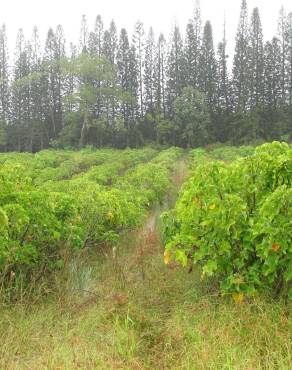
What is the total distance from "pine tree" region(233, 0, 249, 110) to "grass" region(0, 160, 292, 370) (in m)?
39.8

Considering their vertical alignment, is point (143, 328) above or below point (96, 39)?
below

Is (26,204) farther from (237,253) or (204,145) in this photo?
(204,145)

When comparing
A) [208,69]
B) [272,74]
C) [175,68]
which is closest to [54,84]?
[175,68]

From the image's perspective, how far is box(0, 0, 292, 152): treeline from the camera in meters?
39.5

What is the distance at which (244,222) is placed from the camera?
414 cm

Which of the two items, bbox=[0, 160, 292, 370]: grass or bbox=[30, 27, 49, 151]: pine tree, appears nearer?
bbox=[0, 160, 292, 370]: grass

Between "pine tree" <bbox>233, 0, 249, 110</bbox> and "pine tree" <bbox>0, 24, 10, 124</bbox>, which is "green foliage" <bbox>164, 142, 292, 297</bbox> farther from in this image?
"pine tree" <bbox>0, 24, 10, 124</bbox>

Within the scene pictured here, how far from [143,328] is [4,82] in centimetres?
4953

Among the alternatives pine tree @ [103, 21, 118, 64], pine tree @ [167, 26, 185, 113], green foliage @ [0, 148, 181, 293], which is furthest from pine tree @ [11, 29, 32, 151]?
green foliage @ [0, 148, 181, 293]

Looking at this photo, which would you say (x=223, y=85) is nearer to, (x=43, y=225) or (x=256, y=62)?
(x=256, y=62)

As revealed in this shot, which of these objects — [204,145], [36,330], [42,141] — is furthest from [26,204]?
[42,141]

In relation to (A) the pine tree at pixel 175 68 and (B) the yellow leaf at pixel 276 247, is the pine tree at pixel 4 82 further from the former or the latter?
(B) the yellow leaf at pixel 276 247

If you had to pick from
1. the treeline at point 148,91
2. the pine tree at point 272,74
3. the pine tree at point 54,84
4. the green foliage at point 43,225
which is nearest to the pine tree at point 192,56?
the treeline at point 148,91

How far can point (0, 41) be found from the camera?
50.6 metres
